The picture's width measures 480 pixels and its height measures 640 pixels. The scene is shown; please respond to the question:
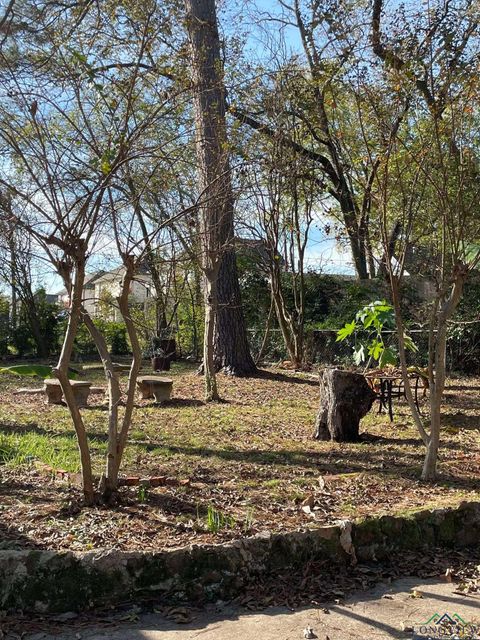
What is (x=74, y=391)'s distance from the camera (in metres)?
10.3

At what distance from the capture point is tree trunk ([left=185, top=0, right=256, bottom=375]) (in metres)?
6.82

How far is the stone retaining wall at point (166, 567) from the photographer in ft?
12.0

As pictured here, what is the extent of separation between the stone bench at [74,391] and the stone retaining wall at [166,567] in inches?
260

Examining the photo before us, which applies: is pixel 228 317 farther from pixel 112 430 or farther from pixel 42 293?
pixel 42 293

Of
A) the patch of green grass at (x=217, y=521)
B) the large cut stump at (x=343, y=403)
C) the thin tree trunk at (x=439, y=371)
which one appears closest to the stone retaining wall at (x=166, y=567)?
the patch of green grass at (x=217, y=521)

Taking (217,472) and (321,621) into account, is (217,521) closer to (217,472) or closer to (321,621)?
(321,621)

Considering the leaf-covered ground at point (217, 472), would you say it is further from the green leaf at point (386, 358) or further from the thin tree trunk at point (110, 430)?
the green leaf at point (386, 358)

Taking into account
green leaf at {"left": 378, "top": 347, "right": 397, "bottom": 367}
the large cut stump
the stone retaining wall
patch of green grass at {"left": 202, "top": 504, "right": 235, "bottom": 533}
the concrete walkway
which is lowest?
the concrete walkway

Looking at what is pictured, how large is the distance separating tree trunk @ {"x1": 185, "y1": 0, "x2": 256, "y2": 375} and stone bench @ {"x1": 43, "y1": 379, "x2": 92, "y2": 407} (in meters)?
2.72

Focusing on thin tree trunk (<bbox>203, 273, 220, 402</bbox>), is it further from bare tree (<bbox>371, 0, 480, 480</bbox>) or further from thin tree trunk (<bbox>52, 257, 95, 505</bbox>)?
thin tree trunk (<bbox>52, 257, 95, 505</bbox>)

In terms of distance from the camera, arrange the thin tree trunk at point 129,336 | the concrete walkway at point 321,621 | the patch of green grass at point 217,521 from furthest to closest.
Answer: the thin tree trunk at point 129,336 → the patch of green grass at point 217,521 → the concrete walkway at point 321,621

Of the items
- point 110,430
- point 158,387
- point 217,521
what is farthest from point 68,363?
point 158,387

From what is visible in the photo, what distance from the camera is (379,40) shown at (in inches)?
259

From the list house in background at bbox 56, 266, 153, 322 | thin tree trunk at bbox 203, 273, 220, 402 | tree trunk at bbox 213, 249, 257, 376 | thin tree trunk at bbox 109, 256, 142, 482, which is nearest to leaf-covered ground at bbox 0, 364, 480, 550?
thin tree trunk at bbox 109, 256, 142, 482
